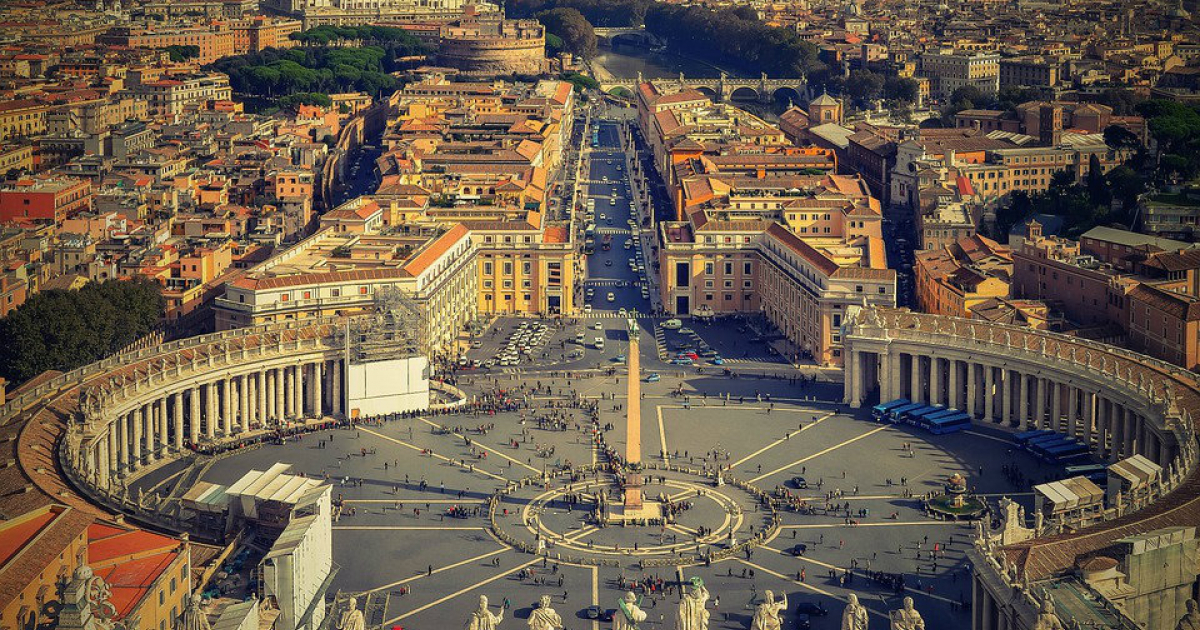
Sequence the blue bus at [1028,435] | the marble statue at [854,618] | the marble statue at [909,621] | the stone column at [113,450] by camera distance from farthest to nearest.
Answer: the blue bus at [1028,435] → the stone column at [113,450] → the marble statue at [854,618] → the marble statue at [909,621]

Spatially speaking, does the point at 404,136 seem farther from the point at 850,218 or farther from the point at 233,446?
the point at 233,446

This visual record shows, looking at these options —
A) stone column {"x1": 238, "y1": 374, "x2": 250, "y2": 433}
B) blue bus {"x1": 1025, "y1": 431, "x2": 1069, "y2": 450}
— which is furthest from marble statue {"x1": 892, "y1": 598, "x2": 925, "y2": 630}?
stone column {"x1": 238, "y1": 374, "x2": 250, "y2": 433}

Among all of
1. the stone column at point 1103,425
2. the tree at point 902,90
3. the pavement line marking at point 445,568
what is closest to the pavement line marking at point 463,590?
the pavement line marking at point 445,568

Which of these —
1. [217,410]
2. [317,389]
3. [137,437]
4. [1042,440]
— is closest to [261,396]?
[217,410]

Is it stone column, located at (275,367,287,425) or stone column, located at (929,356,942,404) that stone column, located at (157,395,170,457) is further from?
stone column, located at (929,356,942,404)

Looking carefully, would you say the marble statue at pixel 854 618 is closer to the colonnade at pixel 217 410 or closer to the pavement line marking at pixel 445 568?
the pavement line marking at pixel 445 568

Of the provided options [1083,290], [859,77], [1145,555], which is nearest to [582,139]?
[859,77]
